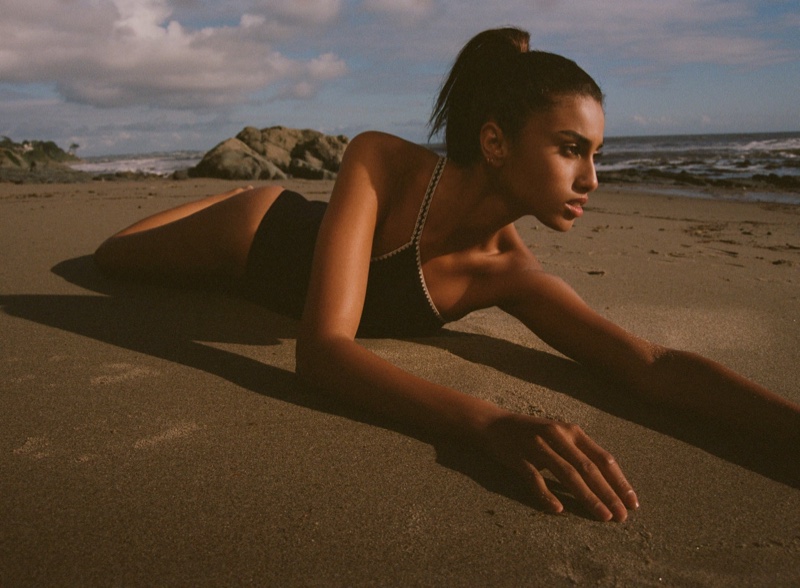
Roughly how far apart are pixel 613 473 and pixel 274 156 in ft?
61.4

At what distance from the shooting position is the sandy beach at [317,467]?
3.74 ft

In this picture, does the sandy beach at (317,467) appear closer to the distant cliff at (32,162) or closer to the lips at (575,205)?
the lips at (575,205)

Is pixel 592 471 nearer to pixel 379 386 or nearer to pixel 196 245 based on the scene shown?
pixel 379 386

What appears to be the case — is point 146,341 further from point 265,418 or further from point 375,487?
point 375,487

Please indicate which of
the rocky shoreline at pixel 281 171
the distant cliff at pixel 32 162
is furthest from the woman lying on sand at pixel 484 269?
the distant cliff at pixel 32 162

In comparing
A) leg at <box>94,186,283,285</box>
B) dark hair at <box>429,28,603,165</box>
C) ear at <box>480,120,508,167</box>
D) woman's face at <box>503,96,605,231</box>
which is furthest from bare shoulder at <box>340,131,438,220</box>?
leg at <box>94,186,283,285</box>

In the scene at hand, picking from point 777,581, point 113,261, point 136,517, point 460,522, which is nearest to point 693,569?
point 777,581

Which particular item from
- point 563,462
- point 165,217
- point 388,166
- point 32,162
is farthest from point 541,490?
point 32,162

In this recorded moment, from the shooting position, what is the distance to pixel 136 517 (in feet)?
4.09

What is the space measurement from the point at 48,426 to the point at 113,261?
185 cm

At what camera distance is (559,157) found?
1.82 metres

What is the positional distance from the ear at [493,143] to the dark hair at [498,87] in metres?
0.02

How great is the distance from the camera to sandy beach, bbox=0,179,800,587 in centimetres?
114

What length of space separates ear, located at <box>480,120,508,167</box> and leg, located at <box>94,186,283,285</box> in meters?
1.18
